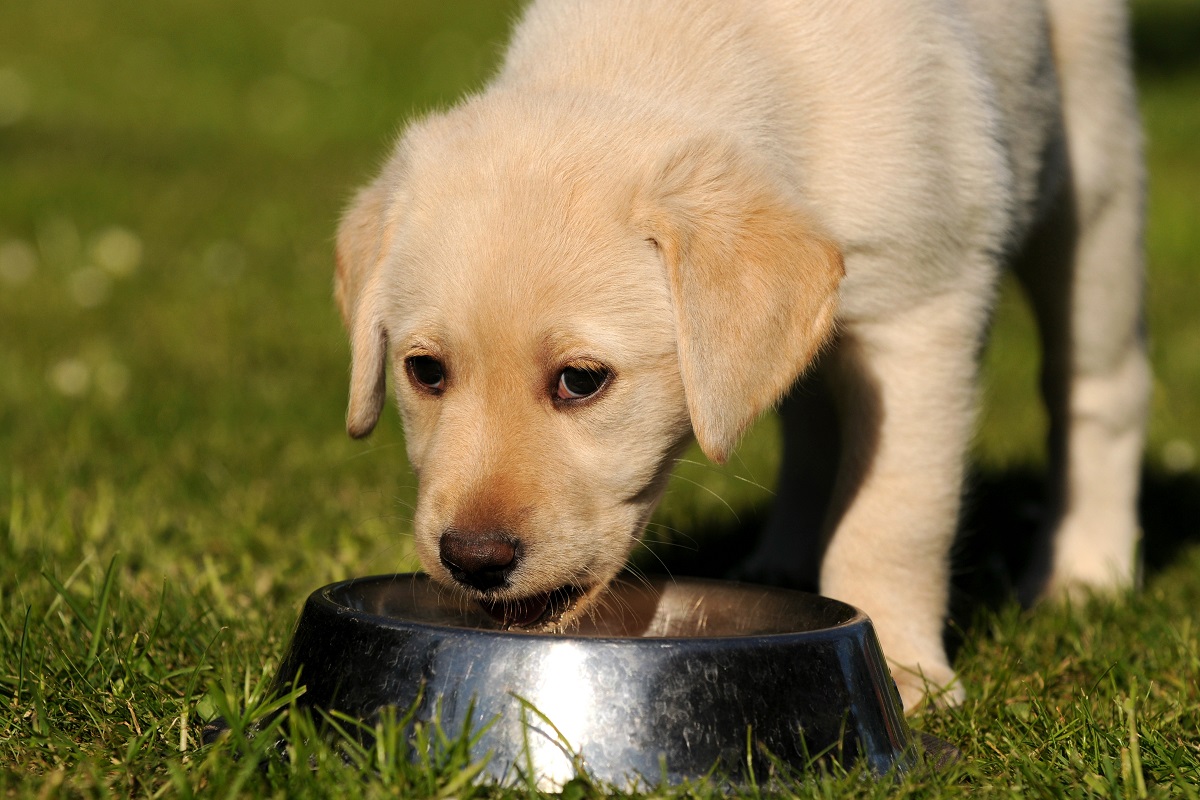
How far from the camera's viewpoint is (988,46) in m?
4.12

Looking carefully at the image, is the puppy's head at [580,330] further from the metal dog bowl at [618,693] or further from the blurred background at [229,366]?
the blurred background at [229,366]

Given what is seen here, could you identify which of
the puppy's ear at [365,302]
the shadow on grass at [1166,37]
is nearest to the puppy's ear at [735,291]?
the puppy's ear at [365,302]

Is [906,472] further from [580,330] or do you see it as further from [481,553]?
[481,553]

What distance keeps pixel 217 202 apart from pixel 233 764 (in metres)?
9.16

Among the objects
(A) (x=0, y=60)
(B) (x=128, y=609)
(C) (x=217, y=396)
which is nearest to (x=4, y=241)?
(C) (x=217, y=396)

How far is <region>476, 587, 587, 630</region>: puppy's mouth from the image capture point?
326 cm

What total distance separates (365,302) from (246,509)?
5.14ft

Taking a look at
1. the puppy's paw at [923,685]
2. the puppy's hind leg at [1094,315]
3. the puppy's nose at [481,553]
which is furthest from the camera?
the puppy's hind leg at [1094,315]

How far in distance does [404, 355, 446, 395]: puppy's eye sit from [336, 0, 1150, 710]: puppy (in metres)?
0.01

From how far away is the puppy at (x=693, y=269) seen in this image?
10.3 ft

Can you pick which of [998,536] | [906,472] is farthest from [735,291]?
[998,536]

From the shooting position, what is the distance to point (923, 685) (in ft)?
11.7

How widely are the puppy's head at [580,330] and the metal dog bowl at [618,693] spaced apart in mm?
306

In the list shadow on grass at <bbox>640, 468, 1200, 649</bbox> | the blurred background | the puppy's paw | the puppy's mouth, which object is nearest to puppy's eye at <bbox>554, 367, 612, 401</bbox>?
the puppy's mouth
